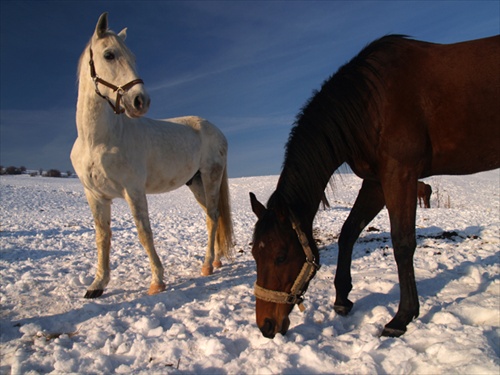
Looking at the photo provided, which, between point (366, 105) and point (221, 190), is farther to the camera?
point (221, 190)

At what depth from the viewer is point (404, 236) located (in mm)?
2541

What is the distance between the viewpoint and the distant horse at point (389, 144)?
249cm

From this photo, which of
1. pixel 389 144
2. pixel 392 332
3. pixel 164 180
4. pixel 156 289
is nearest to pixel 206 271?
pixel 156 289

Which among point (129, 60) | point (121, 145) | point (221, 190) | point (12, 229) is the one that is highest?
point (129, 60)

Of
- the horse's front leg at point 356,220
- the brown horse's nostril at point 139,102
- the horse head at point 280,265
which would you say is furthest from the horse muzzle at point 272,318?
the brown horse's nostril at point 139,102

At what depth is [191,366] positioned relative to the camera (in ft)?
6.84

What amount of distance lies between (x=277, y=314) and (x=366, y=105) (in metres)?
1.74

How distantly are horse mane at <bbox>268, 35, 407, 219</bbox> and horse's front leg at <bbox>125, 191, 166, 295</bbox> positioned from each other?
1.99 metres

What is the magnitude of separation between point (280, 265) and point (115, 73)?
2584 mm

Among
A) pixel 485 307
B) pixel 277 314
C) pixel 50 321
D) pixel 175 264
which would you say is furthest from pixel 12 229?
pixel 485 307

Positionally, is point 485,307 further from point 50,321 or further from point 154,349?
point 50,321

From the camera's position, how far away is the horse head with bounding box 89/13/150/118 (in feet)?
11.0

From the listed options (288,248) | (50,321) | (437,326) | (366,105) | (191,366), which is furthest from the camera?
(50,321)

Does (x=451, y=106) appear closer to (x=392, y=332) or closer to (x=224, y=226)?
(x=392, y=332)
